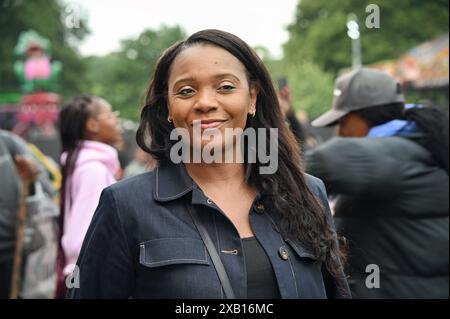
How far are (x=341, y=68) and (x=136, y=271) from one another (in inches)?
1499

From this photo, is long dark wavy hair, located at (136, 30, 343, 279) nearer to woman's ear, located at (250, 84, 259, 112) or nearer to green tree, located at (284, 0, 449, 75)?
woman's ear, located at (250, 84, 259, 112)

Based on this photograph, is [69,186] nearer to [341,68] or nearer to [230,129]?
[230,129]

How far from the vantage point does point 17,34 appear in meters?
41.6

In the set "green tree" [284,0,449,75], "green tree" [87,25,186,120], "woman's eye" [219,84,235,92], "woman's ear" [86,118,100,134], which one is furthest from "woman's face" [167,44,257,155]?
"green tree" [87,25,186,120]

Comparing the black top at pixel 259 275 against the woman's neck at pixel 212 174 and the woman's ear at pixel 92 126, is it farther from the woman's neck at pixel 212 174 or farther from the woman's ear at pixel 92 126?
the woman's ear at pixel 92 126

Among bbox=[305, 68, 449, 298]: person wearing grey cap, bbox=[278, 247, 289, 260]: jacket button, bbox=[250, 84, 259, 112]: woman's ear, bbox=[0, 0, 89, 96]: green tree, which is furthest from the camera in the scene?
bbox=[0, 0, 89, 96]: green tree

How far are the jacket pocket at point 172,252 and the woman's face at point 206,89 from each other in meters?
0.34

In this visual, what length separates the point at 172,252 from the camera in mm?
1776

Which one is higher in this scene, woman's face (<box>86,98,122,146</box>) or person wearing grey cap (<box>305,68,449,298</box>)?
woman's face (<box>86,98,122,146</box>)

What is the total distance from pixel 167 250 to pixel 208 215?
182 mm

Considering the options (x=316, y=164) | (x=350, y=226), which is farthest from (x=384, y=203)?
(x=316, y=164)

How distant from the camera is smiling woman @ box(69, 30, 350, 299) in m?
1.79

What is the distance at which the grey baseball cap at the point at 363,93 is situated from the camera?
324 cm

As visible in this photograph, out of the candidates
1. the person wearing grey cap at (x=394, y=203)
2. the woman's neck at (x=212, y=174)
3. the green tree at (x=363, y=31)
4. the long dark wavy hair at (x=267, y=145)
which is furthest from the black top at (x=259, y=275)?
the green tree at (x=363, y=31)
